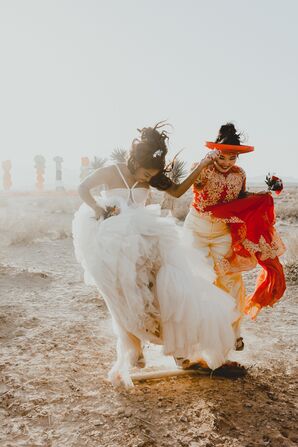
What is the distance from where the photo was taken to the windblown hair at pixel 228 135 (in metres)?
4.02

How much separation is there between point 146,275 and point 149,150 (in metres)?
1.01

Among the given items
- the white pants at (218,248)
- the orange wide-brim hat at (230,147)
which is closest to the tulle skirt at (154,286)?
the white pants at (218,248)

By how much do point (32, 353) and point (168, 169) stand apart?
92.6 inches

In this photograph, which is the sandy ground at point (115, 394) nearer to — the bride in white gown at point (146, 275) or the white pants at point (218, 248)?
the bride in white gown at point (146, 275)

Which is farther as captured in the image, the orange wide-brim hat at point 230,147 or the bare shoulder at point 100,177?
the orange wide-brim hat at point 230,147

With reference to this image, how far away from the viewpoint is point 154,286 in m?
3.42

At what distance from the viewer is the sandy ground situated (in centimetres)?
304

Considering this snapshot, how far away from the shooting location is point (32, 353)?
4.52m

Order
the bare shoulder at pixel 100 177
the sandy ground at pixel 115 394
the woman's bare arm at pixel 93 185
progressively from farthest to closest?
the bare shoulder at pixel 100 177, the woman's bare arm at pixel 93 185, the sandy ground at pixel 115 394

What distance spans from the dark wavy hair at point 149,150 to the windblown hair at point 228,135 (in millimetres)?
637

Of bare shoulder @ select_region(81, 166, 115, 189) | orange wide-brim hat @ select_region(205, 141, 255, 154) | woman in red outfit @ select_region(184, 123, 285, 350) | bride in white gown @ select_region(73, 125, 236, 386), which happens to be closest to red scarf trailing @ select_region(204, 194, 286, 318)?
woman in red outfit @ select_region(184, 123, 285, 350)

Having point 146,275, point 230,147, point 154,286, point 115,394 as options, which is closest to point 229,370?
point 115,394

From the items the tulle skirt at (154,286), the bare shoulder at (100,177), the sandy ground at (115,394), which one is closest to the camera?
the sandy ground at (115,394)

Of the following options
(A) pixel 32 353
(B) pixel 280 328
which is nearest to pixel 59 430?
(A) pixel 32 353
